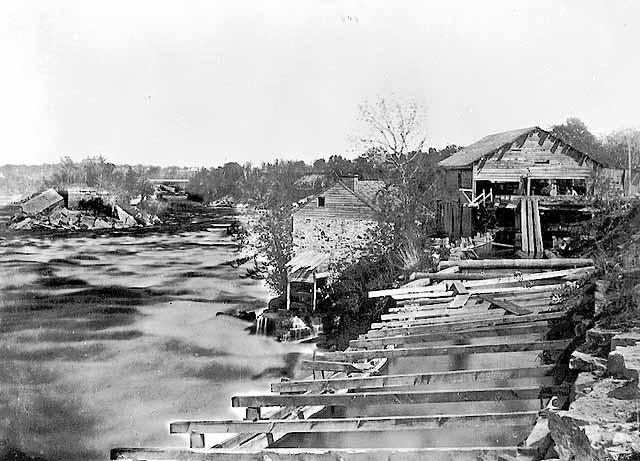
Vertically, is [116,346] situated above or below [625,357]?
below

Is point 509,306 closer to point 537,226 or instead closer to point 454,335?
point 454,335

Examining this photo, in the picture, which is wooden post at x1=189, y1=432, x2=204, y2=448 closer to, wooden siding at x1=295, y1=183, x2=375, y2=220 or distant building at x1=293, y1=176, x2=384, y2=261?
distant building at x1=293, y1=176, x2=384, y2=261

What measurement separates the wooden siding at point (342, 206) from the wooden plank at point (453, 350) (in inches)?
693

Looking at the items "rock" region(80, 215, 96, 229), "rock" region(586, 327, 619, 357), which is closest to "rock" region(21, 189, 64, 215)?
"rock" region(80, 215, 96, 229)

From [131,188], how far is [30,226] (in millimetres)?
10764

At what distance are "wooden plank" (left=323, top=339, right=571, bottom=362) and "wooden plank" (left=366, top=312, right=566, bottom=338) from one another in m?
0.68

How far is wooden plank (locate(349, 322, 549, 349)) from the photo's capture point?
778cm

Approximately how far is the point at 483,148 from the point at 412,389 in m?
22.0

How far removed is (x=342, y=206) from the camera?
25.5 meters

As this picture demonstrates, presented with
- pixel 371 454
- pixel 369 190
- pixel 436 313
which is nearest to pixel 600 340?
pixel 371 454

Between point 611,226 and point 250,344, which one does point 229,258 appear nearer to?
point 250,344

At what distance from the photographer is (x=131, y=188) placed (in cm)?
4559

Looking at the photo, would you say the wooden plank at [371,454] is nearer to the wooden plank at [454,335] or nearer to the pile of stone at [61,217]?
the wooden plank at [454,335]

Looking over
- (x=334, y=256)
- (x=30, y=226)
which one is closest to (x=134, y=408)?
(x=334, y=256)
